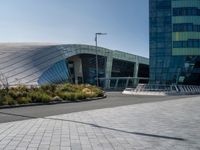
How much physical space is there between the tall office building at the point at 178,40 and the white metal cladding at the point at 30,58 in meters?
14.5

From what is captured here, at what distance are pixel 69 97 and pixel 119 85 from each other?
5063 centimetres

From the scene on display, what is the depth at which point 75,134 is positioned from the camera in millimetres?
11336

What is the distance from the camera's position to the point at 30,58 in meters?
57.8

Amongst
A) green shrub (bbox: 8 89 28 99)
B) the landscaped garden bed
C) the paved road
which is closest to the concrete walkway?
the paved road

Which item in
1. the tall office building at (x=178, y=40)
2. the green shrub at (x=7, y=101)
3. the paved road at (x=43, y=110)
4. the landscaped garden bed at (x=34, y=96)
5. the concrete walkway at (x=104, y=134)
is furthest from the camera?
the tall office building at (x=178, y=40)

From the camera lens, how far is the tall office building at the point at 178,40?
218 feet

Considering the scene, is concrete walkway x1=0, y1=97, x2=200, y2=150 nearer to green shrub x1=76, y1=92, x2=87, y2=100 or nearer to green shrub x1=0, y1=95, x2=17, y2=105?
green shrub x1=0, y1=95, x2=17, y2=105

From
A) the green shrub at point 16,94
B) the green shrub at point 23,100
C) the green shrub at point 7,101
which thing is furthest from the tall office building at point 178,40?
the green shrub at point 7,101

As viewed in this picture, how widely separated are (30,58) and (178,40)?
25.3m

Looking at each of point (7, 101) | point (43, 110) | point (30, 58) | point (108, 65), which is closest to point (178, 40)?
point (108, 65)

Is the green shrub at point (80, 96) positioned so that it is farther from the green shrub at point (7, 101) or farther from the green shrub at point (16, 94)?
the green shrub at point (7, 101)

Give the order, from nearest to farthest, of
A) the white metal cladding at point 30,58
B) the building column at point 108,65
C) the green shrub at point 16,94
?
the green shrub at point 16,94 < the white metal cladding at point 30,58 < the building column at point 108,65

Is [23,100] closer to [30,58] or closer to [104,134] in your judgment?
[104,134]

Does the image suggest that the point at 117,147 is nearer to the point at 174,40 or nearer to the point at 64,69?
the point at 64,69
